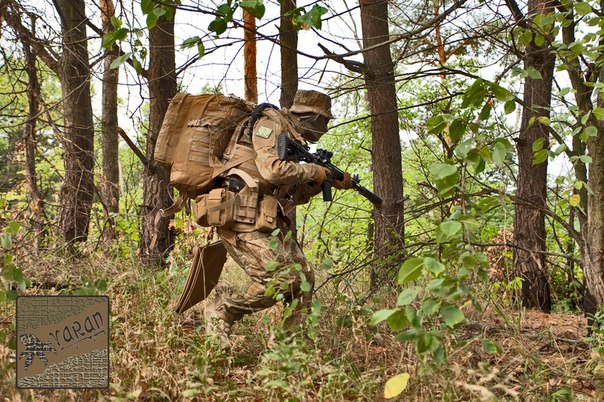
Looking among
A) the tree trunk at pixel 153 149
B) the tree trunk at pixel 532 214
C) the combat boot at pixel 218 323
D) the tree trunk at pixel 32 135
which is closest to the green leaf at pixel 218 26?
the combat boot at pixel 218 323

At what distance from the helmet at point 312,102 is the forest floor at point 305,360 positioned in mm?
1515

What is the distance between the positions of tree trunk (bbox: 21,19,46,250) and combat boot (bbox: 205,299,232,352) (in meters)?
2.16

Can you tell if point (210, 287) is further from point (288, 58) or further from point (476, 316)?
point (288, 58)

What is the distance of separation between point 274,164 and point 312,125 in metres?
0.78

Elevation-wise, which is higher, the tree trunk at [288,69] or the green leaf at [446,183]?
the tree trunk at [288,69]

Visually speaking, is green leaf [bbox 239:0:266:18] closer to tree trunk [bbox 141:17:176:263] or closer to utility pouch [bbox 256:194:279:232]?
utility pouch [bbox 256:194:279:232]

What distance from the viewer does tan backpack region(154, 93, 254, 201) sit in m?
5.17

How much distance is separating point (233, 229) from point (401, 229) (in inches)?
87.3

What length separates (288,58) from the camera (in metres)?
7.46

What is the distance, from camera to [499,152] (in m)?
2.84

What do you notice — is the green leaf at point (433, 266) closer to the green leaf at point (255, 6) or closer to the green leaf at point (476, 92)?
the green leaf at point (476, 92)

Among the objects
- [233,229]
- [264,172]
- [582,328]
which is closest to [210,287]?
[233,229]

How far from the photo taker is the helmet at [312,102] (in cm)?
541

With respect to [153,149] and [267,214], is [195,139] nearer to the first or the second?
[267,214]
